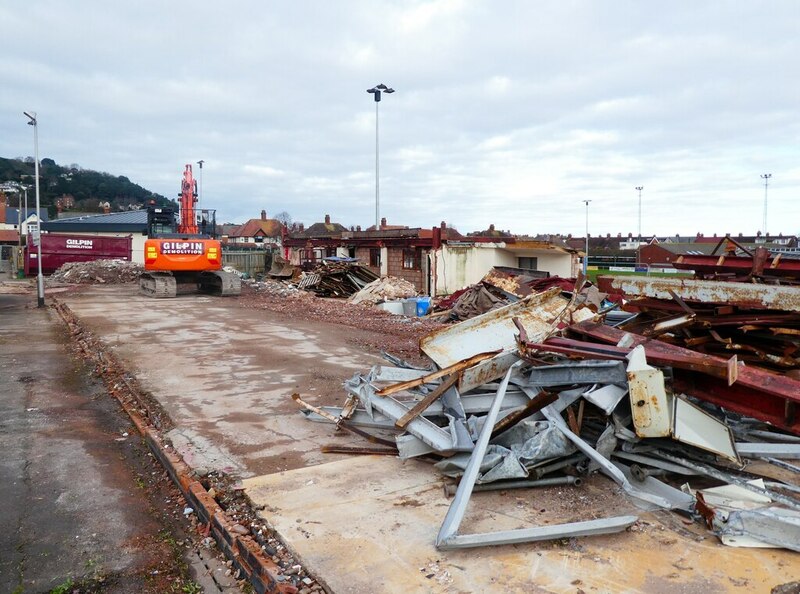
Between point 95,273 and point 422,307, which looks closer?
point 422,307

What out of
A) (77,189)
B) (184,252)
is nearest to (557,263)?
(184,252)

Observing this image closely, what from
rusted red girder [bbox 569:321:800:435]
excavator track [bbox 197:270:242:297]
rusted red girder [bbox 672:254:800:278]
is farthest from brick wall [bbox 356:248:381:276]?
rusted red girder [bbox 569:321:800:435]

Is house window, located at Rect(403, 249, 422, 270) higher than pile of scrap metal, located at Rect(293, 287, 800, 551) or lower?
higher

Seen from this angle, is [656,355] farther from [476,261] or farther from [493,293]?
[476,261]

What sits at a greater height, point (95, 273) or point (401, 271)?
point (401, 271)

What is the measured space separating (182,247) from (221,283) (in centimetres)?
219

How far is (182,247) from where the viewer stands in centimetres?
2142

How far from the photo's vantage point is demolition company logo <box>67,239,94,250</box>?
3496cm

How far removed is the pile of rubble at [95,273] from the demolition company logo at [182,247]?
32.9ft

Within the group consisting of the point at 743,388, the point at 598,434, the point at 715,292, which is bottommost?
the point at 598,434

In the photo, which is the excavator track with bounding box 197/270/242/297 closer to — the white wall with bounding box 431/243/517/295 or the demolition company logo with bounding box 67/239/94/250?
the white wall with bounding box 431/243/517/295

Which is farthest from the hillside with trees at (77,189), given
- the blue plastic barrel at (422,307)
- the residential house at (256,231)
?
the blue plastic barrel at (422,307)

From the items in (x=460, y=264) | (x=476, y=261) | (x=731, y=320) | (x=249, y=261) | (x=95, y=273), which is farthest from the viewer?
(x=249, y=261)

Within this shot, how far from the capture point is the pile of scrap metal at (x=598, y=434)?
4.16m
